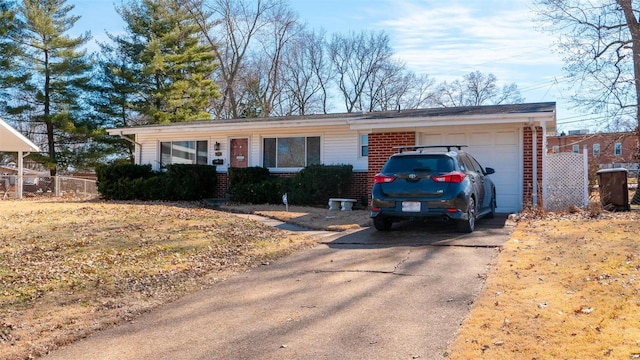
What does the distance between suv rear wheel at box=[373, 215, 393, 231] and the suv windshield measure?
890 mm

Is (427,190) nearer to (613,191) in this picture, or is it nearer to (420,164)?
(420,164)

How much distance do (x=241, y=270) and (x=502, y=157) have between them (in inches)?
351

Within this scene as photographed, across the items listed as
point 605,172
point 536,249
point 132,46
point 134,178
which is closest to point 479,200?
point 536,249

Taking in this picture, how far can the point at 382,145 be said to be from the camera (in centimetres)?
1462

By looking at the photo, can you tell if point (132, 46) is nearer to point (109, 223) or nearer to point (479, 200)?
point (109, 223)

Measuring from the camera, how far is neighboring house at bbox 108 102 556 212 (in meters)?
13.0

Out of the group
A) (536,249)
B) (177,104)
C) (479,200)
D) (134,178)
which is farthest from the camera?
(177,104)

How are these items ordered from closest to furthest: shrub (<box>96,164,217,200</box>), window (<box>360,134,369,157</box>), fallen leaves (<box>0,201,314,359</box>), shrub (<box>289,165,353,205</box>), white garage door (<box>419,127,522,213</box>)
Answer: fallen leaves (<box>0,201,314,359</box>)
white garage door (<box>419,127,522,213</box>)
shrub (<box>289,165,353,205</box>)
window (<box>360,134,369,157</box>)
shrub (<box>96,164,217,200</box>)

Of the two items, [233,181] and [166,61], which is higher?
[166,61]

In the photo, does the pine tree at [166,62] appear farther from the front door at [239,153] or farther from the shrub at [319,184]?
the shrub at [319,184]

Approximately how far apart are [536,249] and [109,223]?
789 centimetres

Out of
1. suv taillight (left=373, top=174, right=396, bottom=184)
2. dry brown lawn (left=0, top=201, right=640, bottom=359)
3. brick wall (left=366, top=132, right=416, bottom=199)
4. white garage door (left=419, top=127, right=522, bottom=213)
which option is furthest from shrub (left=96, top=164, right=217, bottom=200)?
suv taillight (left=373, top=174, right=396, bottom=184)

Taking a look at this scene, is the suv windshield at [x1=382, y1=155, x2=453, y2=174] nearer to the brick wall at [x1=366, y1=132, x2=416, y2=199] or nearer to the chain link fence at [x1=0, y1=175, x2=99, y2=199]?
the brick wall at [x1=366, y1=132, x2=416, y2=199]

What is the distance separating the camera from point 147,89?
31234 millimetres
